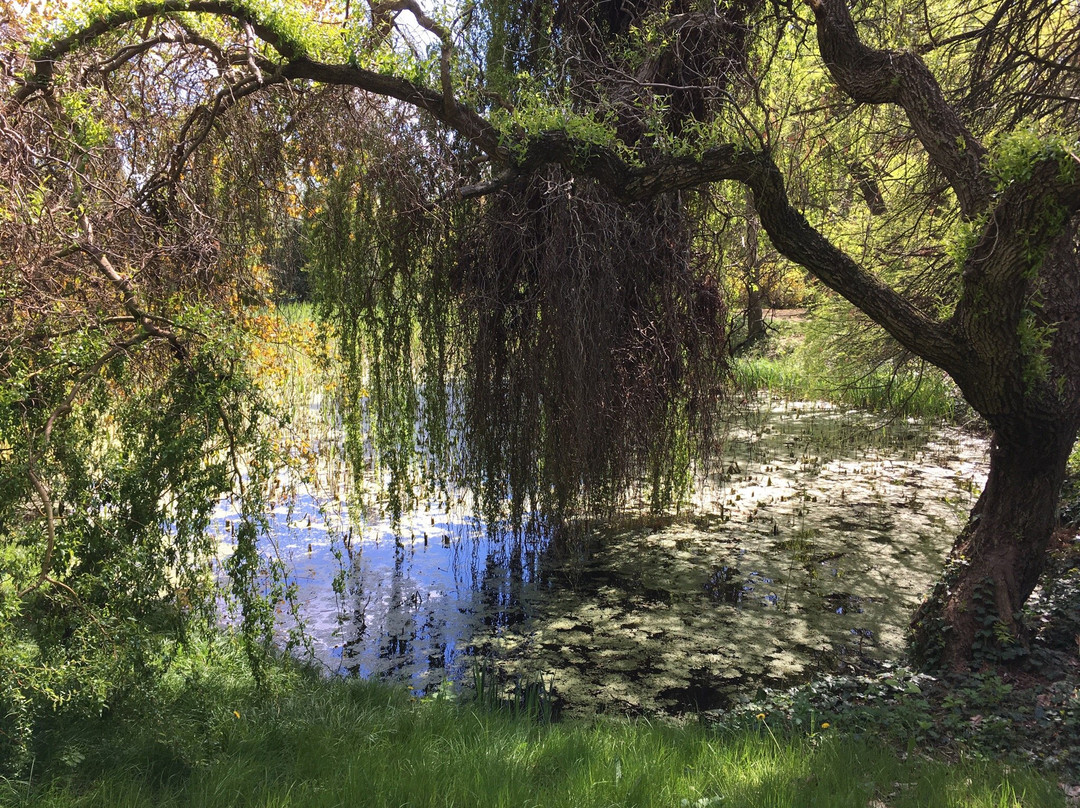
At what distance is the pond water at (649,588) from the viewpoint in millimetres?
4688

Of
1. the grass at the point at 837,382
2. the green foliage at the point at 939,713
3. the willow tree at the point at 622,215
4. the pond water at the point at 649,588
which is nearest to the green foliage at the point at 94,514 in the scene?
the pond water at the point at 649,588

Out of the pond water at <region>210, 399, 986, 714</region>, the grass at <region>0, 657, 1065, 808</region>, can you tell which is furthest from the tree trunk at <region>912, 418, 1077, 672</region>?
the grass at <region>0, 657, 1065, 808</region>

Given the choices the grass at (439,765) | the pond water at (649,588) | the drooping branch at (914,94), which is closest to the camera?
the grass at (439,765)

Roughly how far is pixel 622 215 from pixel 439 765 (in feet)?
11.7

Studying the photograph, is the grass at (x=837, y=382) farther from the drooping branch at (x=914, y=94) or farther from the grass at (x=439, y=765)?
the grass at (x=439, y=765)

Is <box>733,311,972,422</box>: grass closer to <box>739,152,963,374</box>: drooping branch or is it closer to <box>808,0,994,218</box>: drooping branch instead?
<box>739,152,963,374</box>: drooping branch

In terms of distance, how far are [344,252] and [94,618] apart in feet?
9.77

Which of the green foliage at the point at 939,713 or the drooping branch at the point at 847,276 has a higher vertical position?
the drooping branch at the point at 847,276

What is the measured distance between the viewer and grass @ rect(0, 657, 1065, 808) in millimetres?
2836

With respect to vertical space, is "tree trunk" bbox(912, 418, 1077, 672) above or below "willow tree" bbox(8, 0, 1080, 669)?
below

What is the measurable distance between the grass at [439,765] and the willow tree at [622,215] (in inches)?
61.5

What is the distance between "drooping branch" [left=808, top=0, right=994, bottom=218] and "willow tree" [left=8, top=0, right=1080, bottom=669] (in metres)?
0.01

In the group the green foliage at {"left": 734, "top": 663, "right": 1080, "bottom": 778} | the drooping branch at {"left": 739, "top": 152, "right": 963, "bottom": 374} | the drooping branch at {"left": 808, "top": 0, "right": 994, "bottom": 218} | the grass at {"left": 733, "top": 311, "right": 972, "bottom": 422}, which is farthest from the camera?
the grass at {"left": 733, "top": 311, "right": 972, "bottom": 422}

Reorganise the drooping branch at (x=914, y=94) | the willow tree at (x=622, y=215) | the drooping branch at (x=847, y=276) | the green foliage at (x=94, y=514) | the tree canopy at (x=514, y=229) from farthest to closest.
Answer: the drooping branch at (x=914, y=94) → the drooping branch at (x=847, y=276) → the willow tree at (x=622, y=215) → the tree canopy at (x=514, y=229) → the green foliage at (x=94, y=514)
